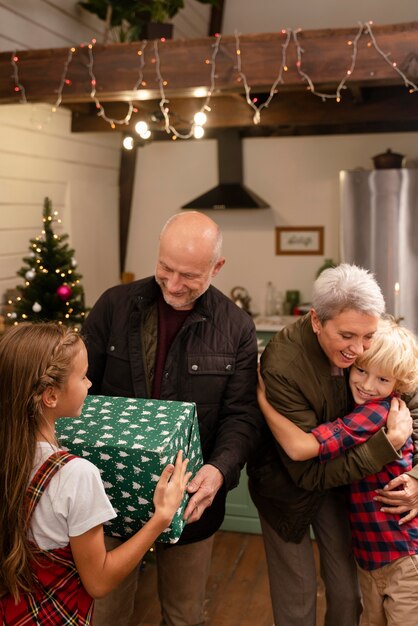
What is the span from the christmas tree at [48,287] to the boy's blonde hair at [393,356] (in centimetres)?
215

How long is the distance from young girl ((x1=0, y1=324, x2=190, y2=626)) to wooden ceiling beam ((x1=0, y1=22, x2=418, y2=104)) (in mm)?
2319

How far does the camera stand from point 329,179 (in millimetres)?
5883

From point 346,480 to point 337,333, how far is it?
441mm

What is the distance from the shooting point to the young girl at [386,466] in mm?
2014

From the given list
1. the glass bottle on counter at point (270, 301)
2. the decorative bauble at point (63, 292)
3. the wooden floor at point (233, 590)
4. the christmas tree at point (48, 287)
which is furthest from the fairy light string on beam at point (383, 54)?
the glass bottle on counter at point (270, 301)

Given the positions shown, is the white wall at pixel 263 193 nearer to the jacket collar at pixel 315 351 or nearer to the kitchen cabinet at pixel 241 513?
the kitchen cabinet at pixel 241 513

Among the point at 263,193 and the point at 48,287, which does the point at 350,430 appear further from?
the point at 263,193

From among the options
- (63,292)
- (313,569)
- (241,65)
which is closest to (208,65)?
(241,65)

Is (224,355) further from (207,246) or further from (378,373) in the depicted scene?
(378,373)

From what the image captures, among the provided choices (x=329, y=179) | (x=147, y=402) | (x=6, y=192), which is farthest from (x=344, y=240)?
(x=147, y=402)

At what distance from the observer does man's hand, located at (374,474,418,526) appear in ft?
6.73

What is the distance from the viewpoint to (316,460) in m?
2.09

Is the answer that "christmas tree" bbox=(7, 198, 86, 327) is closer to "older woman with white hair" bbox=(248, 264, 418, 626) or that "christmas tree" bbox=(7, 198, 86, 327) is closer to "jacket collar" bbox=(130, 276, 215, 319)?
"jacket collar" bbox=(130, 276, 215, 319)

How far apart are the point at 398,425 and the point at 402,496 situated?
22 cm
